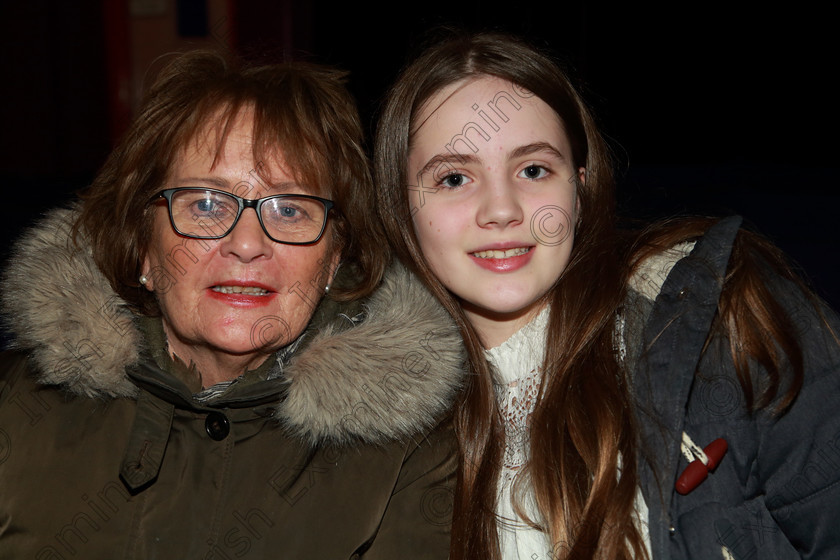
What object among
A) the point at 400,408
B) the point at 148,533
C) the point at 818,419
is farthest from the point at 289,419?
the point at 818,419

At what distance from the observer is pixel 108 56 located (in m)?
6.22

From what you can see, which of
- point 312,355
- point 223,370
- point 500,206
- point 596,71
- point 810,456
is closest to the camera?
point 810,456

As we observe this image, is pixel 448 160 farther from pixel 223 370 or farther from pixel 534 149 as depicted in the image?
pixel 223 370

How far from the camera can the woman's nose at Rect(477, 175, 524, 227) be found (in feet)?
5.66

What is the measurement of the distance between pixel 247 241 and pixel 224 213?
0.10 meters

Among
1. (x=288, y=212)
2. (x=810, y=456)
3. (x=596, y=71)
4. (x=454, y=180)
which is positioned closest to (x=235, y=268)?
(x=288, y=212)

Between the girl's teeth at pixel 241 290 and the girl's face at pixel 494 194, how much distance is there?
404 millimetres

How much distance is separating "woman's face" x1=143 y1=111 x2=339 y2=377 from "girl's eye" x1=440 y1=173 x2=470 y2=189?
1.10 ft

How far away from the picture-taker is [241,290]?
1.84m

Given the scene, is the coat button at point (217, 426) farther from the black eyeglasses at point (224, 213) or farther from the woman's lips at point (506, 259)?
the woman's lips at point (506, 259)

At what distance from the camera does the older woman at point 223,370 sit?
69.0 inches

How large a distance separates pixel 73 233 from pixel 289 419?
76cm

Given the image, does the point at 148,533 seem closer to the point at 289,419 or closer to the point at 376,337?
the point at 289,419

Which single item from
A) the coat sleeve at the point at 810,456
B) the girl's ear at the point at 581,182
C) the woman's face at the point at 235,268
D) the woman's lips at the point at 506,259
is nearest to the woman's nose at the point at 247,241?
the woman's face at the point at 235,268
